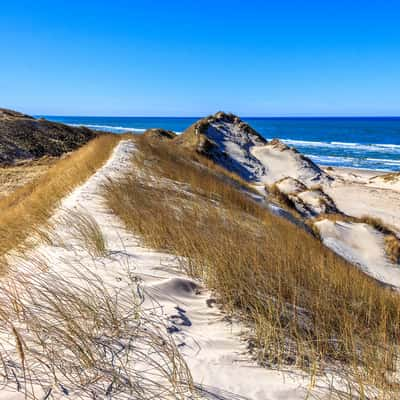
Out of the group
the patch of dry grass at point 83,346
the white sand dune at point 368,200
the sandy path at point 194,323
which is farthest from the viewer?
the white sand dune at point 368,200

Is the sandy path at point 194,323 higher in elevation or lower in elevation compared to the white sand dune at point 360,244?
higher

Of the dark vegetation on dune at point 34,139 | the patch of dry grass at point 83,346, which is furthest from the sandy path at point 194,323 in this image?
the dark vegetation on dune at point 34,139

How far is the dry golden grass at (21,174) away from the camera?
444 inches

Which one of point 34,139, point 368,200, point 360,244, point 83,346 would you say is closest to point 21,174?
point 34,139

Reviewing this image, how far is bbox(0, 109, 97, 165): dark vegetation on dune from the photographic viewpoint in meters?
18.2

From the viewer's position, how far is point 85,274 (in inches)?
119

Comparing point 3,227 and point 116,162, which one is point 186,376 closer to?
point 3,227

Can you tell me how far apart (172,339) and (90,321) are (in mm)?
539

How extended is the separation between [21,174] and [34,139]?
Result: 8.11 m

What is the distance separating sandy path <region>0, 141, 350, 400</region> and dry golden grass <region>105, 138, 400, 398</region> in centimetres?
14

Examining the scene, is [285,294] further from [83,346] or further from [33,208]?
[33,208]

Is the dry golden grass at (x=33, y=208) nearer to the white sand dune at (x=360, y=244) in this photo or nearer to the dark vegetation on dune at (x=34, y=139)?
the white sand dune at (x=360, y=244)

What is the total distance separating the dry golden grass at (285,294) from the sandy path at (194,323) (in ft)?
0.45

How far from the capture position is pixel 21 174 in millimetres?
13398
